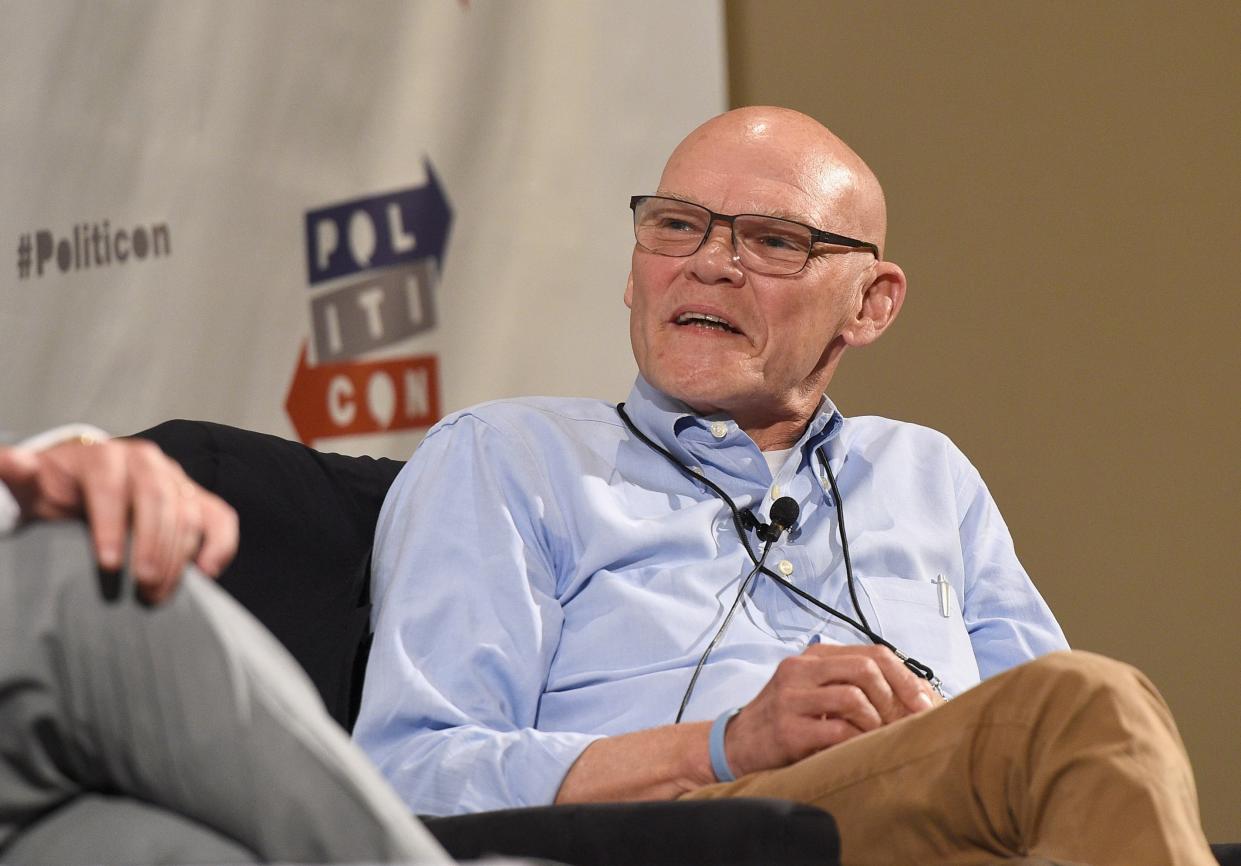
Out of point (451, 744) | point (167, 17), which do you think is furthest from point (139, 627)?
point (167, 17)

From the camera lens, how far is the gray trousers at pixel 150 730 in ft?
2.70

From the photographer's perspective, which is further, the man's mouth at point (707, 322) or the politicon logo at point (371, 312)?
the politicon logo at point (371, 312)

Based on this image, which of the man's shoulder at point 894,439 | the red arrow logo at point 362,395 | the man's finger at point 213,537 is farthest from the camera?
the red arrow logo at point 362,395

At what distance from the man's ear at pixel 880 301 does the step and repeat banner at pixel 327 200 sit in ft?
2.32

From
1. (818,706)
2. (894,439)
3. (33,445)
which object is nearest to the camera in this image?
(33,445)

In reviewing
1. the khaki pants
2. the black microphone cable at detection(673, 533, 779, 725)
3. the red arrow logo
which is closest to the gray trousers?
the khaki pants

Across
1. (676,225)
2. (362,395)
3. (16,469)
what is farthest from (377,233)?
(16,469)

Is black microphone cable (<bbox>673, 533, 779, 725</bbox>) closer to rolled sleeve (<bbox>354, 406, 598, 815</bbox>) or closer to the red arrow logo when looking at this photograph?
rolled sleeve (<bbox>354, 406, 598, 815</bbox>)

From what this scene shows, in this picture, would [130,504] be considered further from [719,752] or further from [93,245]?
[93,245]

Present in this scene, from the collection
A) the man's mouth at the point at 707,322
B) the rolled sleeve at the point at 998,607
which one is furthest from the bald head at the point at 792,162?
the rolled sleeve at the point at 998,607

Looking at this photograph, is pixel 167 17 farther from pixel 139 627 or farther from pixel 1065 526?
pixel 139 627

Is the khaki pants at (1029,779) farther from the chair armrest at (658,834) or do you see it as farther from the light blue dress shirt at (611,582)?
the light blue dress shirt at (611,582)

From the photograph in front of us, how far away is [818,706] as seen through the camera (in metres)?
1.44

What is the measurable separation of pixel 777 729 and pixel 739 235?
75 cm
